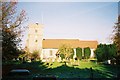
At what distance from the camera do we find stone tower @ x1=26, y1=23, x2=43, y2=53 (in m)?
7.19

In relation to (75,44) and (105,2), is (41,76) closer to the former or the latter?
(75,44)

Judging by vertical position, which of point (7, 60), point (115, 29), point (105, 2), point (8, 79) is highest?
point (105, 2)

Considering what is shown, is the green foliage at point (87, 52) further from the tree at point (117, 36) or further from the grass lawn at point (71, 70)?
the tree at point (117, 36)

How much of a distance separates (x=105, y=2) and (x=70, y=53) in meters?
1.44

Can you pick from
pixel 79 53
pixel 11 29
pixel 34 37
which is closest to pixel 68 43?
pixel 79 53

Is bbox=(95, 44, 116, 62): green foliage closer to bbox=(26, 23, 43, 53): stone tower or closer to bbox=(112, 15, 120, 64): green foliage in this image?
bbox=(112, 15, 120, 64): green foliage

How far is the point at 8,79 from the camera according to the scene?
7184mm

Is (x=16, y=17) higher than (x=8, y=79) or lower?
higher

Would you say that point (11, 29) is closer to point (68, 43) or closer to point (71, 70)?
point (68, 43)

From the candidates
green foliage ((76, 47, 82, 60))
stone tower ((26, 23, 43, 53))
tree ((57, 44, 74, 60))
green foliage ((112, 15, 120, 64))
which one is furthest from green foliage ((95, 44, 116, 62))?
stone tower ((26, 23, 43, 53))

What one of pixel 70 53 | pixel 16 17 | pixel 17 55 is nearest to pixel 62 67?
pixel 70 53

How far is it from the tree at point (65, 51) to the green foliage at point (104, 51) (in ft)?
2.01

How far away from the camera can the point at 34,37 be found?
7188 millimetres

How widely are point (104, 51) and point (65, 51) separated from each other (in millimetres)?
938
